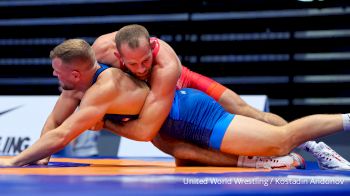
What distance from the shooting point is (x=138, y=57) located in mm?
2736

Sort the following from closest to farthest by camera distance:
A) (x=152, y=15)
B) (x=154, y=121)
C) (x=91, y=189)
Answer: (x=91, y=189), (x=154, y=121), (x=152, y=15)

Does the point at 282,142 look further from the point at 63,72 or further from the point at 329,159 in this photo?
the point at 63,72

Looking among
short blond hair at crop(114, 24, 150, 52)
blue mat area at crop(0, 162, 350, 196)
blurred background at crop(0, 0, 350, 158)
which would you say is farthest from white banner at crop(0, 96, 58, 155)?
blue mat area at crop(0, 162, 350, 196)

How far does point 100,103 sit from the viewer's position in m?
2.67

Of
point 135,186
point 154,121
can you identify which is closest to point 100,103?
point 154,121

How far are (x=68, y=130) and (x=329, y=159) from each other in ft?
4.18

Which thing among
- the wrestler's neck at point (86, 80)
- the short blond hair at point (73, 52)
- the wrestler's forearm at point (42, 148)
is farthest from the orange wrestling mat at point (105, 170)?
the short blond hair at point (73, 52)

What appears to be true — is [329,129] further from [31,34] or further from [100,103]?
[31,34]

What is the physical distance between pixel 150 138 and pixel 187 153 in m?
0.20

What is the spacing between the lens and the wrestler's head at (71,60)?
8.89 ft

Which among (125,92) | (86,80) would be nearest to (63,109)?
(86,80)

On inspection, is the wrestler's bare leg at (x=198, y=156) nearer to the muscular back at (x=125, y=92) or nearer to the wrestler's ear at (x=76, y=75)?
the muscular back at (x=125, y=92)

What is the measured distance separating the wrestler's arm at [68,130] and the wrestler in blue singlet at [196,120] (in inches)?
10.0

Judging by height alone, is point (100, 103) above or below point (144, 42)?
below
